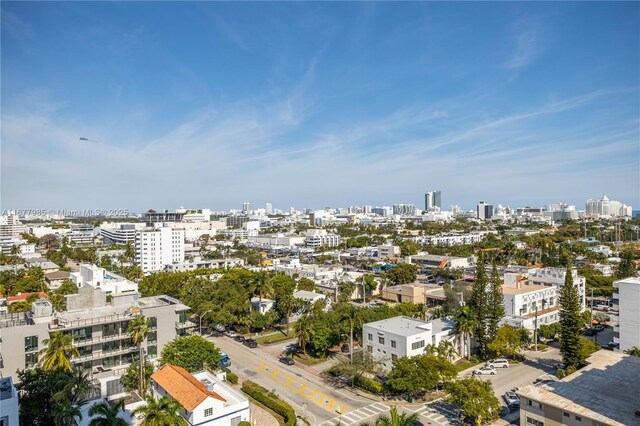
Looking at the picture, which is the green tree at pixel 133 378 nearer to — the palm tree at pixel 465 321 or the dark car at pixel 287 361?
the dark car at pixel 287 361

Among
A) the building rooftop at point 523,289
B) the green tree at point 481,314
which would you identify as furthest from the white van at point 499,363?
the building rooftop at point 523,289

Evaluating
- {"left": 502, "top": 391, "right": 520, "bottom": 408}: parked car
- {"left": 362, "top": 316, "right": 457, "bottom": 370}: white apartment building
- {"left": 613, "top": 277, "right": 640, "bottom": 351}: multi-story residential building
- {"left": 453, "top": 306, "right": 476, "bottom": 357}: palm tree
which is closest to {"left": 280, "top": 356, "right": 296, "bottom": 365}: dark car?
{"left": 362, "top": 316, "right": 457, "bottom": 370}: white apartment building

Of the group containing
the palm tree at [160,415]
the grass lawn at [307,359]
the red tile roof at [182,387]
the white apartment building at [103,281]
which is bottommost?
the grass lawn at [307,359]

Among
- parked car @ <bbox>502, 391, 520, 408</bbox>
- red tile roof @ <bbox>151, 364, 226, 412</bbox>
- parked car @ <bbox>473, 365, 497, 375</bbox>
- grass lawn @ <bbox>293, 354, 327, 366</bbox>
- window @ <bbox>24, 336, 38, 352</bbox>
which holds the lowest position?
grass lawn @ <bbox>293, 354, 327, 366</bbox>

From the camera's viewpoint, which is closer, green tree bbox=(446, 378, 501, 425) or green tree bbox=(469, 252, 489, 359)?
A: green tree bbox=(446, 378, 501, 425)

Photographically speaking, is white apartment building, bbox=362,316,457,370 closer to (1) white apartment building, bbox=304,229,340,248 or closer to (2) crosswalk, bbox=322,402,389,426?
(2) crosswalk, bbox=322,402,389,426

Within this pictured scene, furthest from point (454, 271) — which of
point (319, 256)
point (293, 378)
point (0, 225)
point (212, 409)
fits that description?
point (0, 225)
